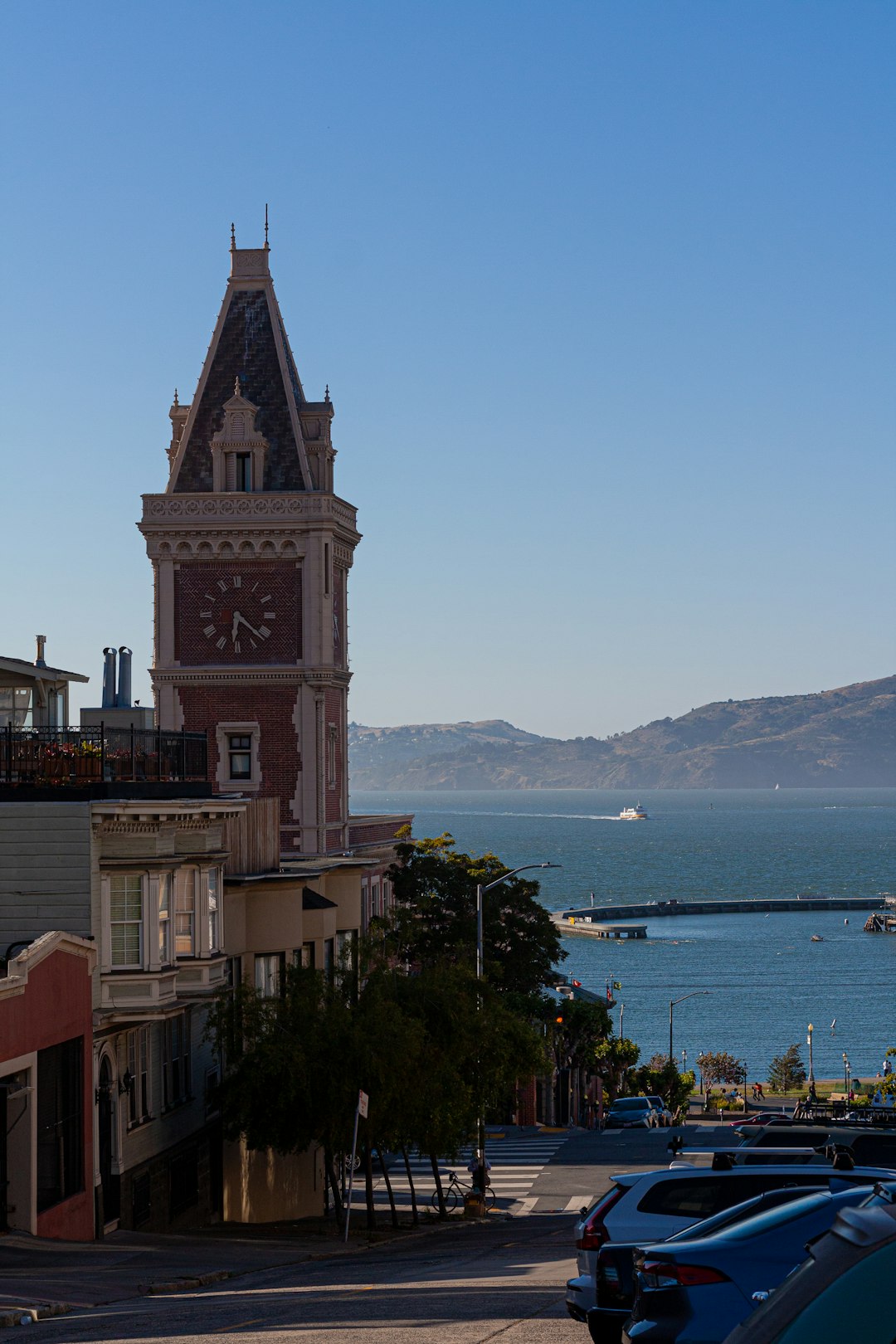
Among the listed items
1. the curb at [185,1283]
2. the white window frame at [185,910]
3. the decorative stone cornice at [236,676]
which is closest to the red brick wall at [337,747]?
the decorative stone cornice at [236,676]

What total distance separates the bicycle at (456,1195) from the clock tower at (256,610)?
1416cm

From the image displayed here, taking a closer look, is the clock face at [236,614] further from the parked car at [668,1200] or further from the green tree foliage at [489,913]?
the parked car at [668,1200]

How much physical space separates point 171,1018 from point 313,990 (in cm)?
318

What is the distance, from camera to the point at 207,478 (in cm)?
6253

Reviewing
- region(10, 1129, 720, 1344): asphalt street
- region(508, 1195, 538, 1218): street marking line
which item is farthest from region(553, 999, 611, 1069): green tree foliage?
region(10, 1129, 720, 1344): asphalt street

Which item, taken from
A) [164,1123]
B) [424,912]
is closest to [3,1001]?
[164,1123]

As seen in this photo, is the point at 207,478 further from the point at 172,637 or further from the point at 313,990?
the point at 313,990

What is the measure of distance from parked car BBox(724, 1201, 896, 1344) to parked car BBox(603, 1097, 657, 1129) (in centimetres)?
6937

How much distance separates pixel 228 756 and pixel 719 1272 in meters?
51.1

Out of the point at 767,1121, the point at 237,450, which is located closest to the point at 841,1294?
the point at 767,1121

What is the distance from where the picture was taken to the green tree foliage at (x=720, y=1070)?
391ft

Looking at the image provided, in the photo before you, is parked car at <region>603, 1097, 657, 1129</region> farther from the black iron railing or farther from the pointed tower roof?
the black iron railing

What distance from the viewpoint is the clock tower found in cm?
6081

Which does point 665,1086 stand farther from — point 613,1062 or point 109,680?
point 109,680
